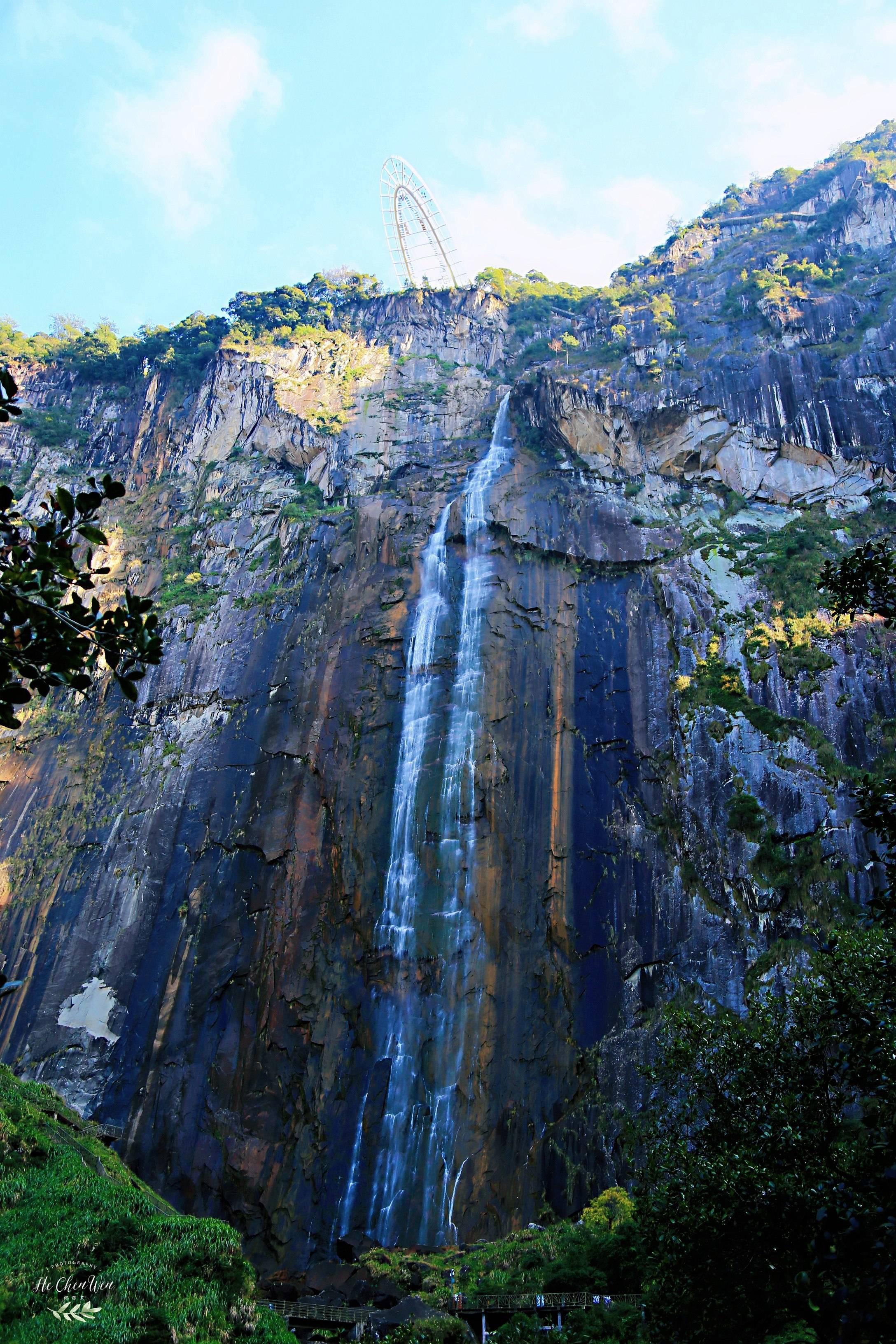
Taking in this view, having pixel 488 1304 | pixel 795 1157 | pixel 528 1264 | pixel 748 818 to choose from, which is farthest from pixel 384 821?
pixel 795 1157

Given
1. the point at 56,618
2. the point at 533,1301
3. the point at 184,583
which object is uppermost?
the point at 184,583

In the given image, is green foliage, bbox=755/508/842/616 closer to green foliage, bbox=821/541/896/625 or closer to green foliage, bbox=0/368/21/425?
green foliage, bbox=821/541/896/625

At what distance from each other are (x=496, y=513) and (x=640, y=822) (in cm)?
1175

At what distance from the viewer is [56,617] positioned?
13.8 feet

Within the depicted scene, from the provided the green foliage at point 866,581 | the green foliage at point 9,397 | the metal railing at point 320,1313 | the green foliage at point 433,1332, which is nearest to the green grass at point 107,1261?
the green foliage at point 433,1332

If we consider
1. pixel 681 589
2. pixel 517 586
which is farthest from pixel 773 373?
pixel 517 586

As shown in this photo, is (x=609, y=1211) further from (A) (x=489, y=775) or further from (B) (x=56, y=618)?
(B) (x=56, y=618)

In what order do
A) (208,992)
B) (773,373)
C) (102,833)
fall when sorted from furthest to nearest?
(773,373) < (102,833) < (208,992)

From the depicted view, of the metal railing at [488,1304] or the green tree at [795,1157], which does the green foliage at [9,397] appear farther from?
the metal railing at [488,1304]

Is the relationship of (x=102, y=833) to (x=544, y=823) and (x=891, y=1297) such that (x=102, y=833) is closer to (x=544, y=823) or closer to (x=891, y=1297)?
(x=544, y=823)

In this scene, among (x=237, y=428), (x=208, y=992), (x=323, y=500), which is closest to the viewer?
(x=208, y=992)

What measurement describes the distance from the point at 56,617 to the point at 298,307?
41.1 m

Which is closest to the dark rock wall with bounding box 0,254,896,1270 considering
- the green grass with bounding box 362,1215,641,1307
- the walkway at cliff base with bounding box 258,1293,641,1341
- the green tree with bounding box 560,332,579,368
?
the green grass with bounding box 362,1215,641,1307

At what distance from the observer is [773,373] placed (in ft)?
101
